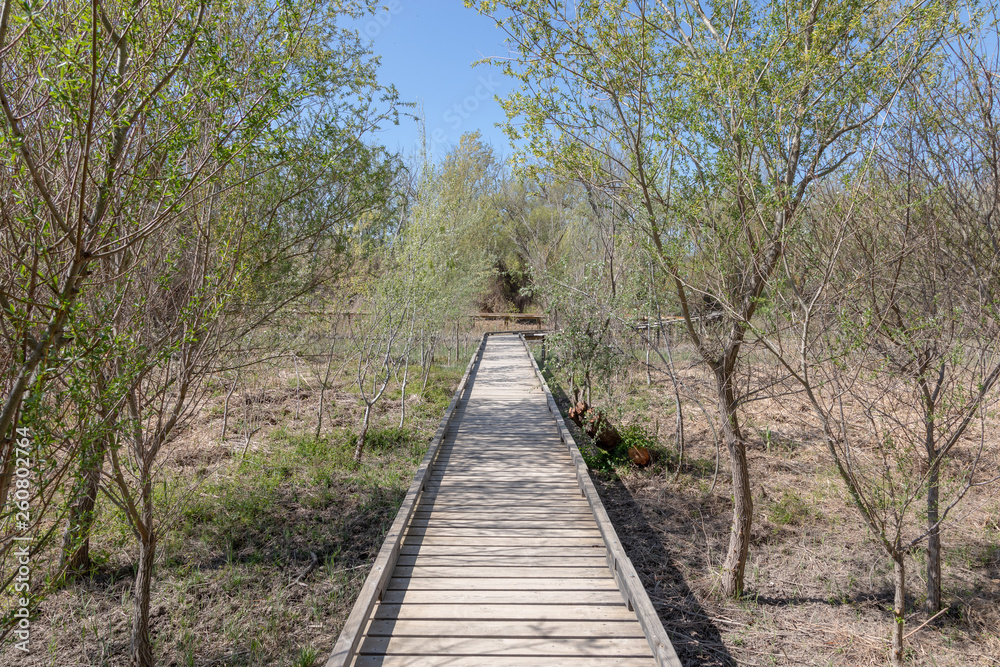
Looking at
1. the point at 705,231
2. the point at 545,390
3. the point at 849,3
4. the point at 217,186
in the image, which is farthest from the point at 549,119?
the point at 545,390

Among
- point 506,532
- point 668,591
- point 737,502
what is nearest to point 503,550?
point 506,532

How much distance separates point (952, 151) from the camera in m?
4.12

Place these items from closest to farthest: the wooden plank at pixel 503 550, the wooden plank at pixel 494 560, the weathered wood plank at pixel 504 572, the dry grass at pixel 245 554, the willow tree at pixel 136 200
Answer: the willow tree at pixel 136 200 < the dry grass at pixel 245 554 < the weathered wood plank at pixel 504 572 < the wooden plank at pixel 494 560 < the wooden plank at pixel 503 550

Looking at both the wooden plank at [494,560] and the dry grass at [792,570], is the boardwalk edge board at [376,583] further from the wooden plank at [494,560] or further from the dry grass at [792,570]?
the dry grass at [792,570]

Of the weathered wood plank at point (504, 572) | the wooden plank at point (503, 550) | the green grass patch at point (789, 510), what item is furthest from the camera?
the green grass patch at point (789, 510)

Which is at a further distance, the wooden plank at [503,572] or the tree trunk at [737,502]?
the tree trunk at [737,502]

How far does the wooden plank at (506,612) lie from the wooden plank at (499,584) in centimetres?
20

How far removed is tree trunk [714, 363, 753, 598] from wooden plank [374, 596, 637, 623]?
1532 millimetres

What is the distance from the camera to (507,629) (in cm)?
338

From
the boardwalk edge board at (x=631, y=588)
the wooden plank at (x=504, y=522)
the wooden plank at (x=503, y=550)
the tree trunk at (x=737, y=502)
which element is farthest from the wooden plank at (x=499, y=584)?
the tree trunk at (x=737, y=502)

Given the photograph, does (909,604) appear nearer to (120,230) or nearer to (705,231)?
(705,231)

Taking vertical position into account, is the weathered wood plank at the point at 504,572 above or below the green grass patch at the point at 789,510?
above

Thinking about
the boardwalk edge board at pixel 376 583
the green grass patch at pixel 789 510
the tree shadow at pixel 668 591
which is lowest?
the tree shadow at pixel 668 591

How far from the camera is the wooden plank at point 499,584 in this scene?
152 inches
